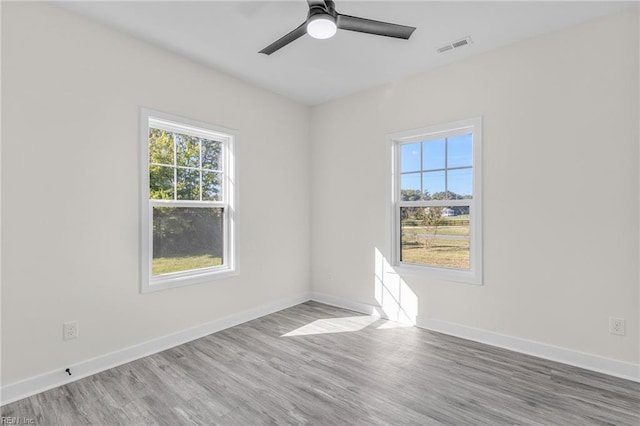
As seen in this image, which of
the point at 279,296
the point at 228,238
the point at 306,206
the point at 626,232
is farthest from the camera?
the point at 306,206

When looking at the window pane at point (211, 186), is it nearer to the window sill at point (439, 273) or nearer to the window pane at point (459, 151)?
the window sill at point (439, 273)

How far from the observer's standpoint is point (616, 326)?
2.45m

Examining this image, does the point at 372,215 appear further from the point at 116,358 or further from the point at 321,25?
the point at 116,358

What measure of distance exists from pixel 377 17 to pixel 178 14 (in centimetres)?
156

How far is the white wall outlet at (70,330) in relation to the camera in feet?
7.76

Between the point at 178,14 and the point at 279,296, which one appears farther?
the point at 279,296

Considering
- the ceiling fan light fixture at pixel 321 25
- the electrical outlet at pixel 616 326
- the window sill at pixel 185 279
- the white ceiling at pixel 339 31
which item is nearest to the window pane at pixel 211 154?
the white ceiling at pixel 339 31

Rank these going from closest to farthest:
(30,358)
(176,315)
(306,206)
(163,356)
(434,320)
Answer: (30,358) < (163,356) < (176,315) < (434,320) < (306,206)

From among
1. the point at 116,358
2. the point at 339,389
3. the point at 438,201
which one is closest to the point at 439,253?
the point at 438,201

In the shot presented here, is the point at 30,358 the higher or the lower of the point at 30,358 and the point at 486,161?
the lower

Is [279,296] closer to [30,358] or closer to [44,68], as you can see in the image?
[30,358]

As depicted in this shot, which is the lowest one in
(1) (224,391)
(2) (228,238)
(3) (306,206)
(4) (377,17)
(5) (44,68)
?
(1) (224,391)

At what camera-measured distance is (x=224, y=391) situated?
2.25m

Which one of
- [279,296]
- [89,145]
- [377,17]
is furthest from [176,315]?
[377,17]
